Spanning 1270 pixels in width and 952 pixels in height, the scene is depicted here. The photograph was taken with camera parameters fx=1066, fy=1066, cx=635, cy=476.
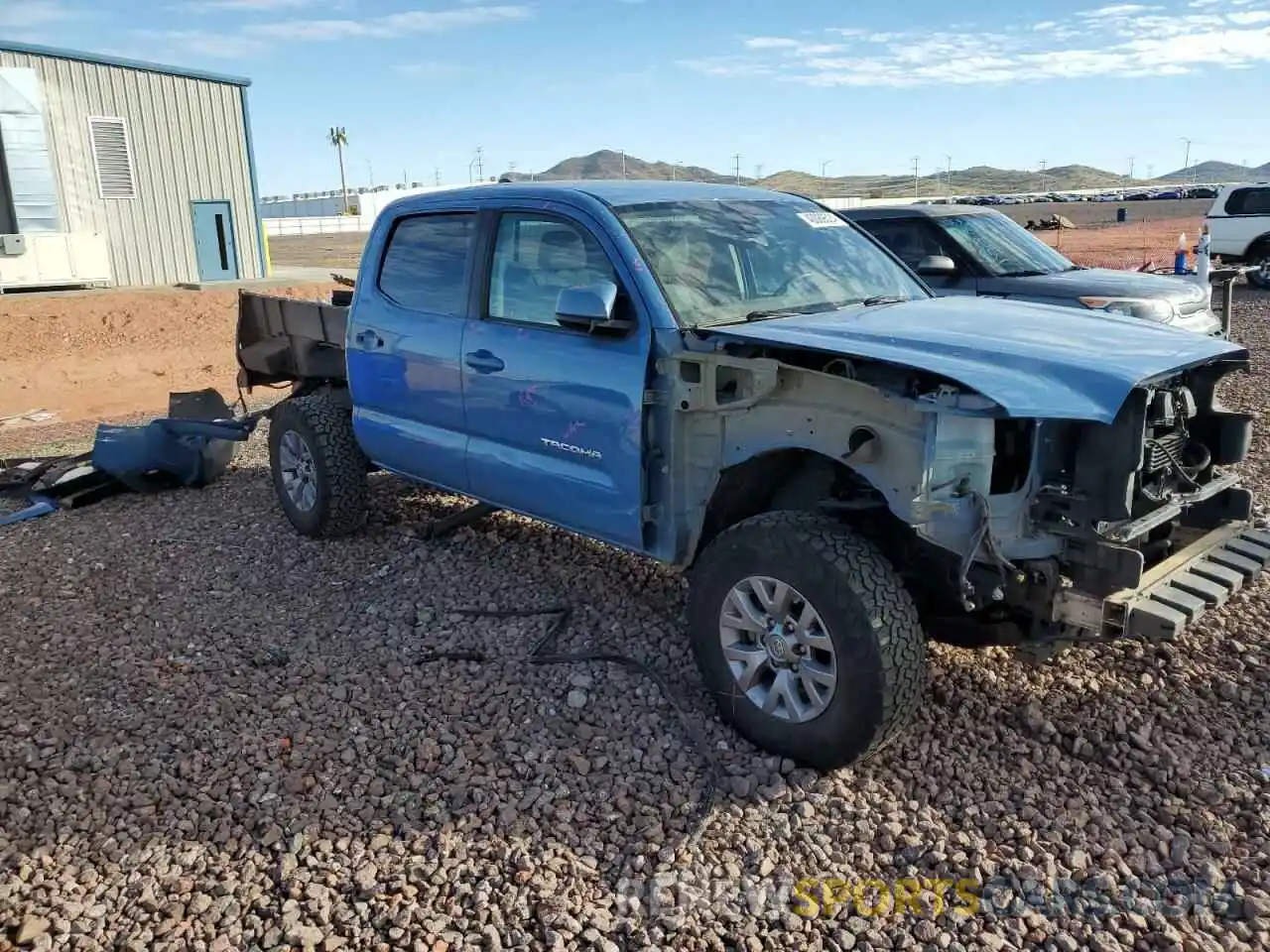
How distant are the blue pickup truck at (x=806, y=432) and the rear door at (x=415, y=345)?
0.06 feet

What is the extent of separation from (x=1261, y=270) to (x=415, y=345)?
1687cm

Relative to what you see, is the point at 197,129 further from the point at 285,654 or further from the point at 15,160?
the point at 285,654

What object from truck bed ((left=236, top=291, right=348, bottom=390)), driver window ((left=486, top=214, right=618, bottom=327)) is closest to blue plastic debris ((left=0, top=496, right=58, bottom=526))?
truck bed ((left=236, top=291, right=348, bottom=390))

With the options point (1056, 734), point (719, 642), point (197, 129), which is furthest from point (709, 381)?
point (197, 129)

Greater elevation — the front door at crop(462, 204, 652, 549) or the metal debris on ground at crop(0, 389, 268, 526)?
the front door at crop(462, 204, 652, 549)

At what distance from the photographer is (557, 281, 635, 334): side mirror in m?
4.00

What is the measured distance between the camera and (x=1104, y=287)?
889 cm

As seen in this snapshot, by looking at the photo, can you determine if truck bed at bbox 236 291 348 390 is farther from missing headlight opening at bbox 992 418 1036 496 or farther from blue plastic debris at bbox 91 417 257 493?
missing headlight opening at bbox 992 418 1036 496

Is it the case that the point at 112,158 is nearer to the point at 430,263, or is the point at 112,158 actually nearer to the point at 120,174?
the point at 120,174

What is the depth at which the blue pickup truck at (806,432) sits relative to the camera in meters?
3.40

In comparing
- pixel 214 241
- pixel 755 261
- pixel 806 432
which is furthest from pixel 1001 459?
pixel 214 241

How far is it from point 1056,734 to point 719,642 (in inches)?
50.6

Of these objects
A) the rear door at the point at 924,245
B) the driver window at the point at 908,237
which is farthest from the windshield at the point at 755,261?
the driver window at the point at 908,237

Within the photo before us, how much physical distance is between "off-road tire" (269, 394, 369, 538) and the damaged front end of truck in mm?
2654
